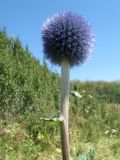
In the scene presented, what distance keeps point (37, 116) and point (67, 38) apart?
4.06 m

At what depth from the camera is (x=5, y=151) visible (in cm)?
604

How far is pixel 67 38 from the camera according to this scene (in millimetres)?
3584

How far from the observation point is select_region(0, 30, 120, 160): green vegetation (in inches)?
264

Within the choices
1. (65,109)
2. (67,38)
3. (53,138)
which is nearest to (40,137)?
(53,138)

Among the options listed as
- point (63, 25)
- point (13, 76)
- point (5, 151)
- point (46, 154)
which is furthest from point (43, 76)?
point (63, 25)

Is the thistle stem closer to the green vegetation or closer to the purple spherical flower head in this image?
the purple spherical flower head

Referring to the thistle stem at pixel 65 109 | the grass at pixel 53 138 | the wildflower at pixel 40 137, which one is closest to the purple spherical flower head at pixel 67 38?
the thistle stem at pixel 65 109

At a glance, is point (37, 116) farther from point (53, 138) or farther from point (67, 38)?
point (67, 38)

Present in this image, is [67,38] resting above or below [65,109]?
above

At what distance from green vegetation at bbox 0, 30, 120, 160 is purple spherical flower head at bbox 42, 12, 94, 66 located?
2.16 metres

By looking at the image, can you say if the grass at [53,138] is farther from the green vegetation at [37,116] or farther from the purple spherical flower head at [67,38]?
the purple spherical flower head at [67,38]

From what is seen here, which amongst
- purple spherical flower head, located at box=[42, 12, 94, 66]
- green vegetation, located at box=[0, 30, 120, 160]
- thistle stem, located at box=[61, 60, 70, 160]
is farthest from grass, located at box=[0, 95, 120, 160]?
thistle stem, located at box=[61, 60, 70, 160]

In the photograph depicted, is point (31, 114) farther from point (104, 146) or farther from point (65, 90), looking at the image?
point (65, 90)

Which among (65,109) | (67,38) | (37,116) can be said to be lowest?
(65,109)
